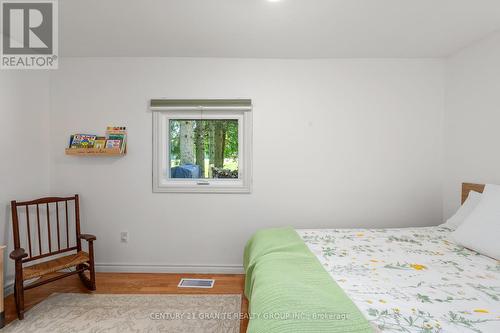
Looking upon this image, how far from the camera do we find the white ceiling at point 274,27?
2.06 meters

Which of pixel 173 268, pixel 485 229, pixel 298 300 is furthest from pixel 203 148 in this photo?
pixel 485 229

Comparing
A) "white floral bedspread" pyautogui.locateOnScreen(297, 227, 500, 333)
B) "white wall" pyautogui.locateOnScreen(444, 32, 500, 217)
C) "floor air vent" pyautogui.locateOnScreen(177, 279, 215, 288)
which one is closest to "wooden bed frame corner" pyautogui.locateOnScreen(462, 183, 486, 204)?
"white wall" pyautogui.locateOnScreen(444, 32, 500, 217)

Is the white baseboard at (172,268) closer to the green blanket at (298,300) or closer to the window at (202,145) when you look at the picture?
the window at (202,145)

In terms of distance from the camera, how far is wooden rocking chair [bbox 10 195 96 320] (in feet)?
7.52

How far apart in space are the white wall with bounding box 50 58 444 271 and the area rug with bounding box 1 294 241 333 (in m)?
0.59

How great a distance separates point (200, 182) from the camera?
3227 mm

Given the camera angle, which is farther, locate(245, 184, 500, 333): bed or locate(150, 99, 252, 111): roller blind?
locate(150, 99, 252, 111): roller blind

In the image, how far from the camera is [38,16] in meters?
2.23

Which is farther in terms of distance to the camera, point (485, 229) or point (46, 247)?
point (46, 247)

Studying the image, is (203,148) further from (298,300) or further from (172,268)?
(298,300)

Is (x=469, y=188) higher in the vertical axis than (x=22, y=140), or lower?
lower

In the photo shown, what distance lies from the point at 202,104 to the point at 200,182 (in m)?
0.90

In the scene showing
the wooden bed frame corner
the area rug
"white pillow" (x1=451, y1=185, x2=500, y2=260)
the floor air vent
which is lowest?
the area rug

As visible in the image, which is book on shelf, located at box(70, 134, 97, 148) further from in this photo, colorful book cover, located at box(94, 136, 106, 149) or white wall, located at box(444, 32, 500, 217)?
white wall, located at box(444, 32, 500, 217)
